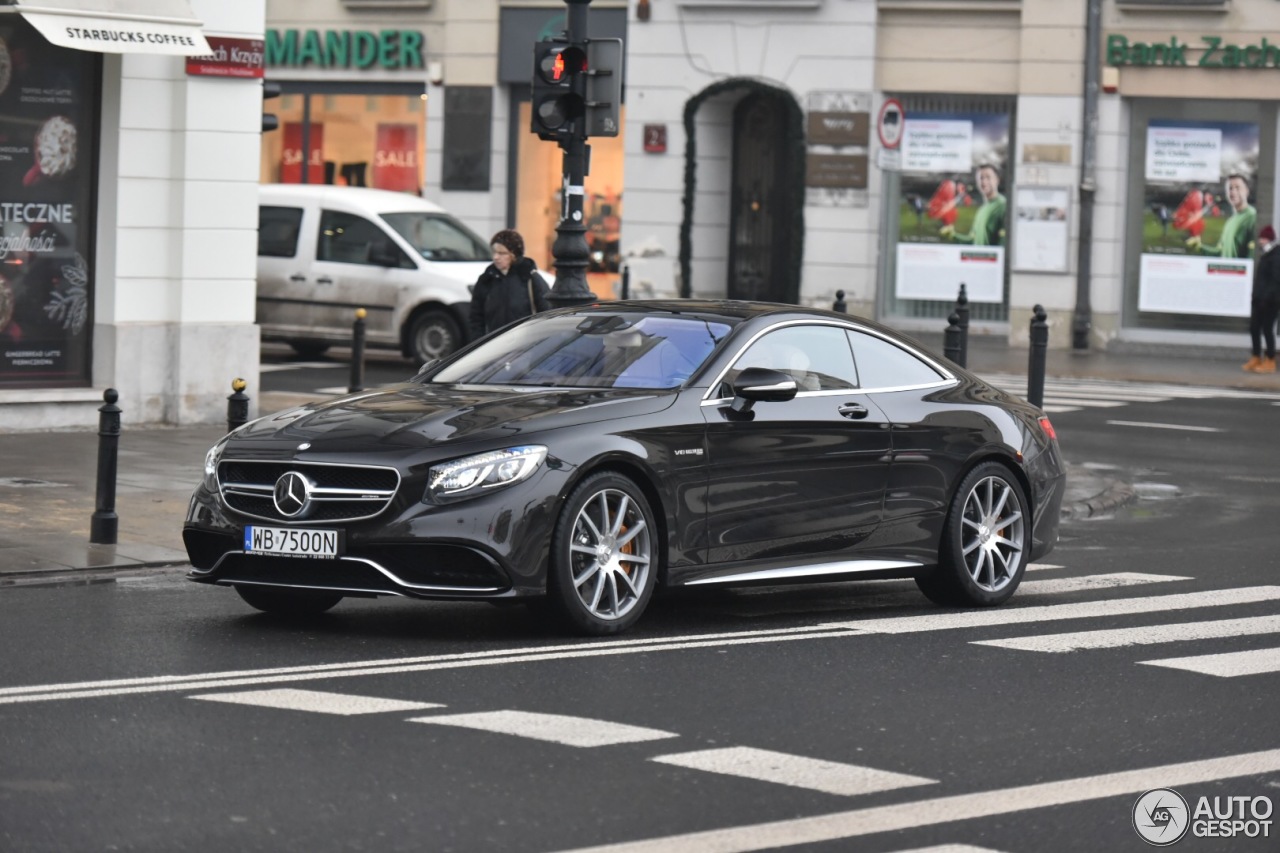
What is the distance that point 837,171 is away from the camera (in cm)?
3312

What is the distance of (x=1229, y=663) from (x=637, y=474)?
2.48m

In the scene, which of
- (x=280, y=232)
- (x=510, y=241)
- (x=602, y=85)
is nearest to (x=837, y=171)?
(x=280, y=232)

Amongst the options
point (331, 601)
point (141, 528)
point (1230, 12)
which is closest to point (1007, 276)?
point (1230, 12)

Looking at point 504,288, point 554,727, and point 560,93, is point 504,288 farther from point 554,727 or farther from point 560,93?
point 554,727

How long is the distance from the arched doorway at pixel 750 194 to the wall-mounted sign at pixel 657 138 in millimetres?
377

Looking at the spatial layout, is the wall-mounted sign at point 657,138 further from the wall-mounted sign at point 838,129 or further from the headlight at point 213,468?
the headlight at point 213,468

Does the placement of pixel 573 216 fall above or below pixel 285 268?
above

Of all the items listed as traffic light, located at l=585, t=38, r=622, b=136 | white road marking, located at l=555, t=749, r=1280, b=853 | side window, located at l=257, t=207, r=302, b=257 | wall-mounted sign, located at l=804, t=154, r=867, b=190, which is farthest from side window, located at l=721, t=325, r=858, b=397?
wall-mounted sign, located at l=804, t=154, r=867, b=190

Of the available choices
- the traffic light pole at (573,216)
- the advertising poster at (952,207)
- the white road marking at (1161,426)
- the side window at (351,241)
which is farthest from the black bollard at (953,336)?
the advertising poster at (952,207)

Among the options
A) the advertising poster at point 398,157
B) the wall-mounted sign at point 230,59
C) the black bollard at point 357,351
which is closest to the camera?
the wall-mounted sign at point 230,59

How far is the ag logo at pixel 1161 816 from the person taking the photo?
640 centimetres

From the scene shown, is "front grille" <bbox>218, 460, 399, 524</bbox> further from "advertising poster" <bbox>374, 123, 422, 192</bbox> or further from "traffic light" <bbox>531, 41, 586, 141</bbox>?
"advertising poster" <bbox>374, 123, 422, 192</bbox>

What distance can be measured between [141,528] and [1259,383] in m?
17.1

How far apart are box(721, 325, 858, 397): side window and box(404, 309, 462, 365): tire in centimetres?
1515
